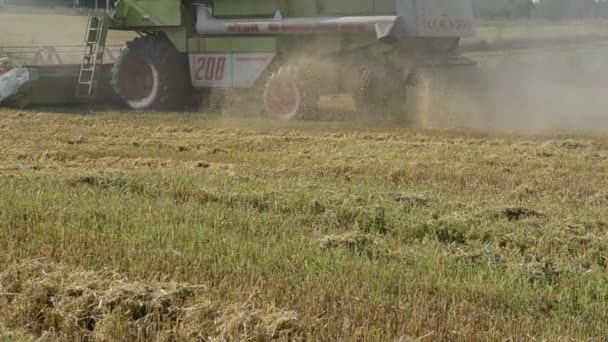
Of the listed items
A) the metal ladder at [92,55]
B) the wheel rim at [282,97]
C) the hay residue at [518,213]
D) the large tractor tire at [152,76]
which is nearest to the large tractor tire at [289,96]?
the wheel rim at [282,97]

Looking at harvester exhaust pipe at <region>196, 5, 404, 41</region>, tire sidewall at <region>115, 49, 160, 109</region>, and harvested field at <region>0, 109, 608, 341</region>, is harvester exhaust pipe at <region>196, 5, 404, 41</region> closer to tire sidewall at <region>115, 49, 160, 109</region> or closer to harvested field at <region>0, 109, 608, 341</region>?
tire sidewall at <region>115, 49, 160, 109</region>

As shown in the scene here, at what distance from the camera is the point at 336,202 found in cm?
638

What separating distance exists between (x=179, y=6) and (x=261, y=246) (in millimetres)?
10509

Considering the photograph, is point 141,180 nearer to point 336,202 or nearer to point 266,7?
point 336,202

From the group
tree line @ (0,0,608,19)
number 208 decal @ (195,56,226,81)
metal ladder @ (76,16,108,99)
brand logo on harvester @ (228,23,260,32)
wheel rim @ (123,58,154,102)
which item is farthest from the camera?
metal ladder @ (76,16,108,99)

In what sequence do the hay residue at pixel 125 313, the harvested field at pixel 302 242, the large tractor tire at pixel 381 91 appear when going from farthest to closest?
the large tractor tire at pixel 381 91 < the harvested field at pixel 302 242 < the hay residue at pixel 125 313

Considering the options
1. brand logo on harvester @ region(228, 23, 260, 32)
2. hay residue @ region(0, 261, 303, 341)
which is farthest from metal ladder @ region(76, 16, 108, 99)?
hay residue @ region(0, 261, 303, 341)

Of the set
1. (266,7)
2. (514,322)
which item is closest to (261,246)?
(514,322)

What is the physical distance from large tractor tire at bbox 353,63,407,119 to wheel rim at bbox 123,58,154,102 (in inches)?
180

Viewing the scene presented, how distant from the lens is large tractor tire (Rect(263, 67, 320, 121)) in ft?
43.4

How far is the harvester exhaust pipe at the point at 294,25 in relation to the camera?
12414 mm

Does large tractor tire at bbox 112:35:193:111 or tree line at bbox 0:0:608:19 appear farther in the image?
large tractor tire at bbox 112:35:193:111

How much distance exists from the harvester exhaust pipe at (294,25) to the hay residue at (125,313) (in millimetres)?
8934

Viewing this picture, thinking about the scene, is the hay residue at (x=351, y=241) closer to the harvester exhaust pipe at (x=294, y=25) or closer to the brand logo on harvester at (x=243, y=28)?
the harvester exhaust pipe at (x=294, y=25)
